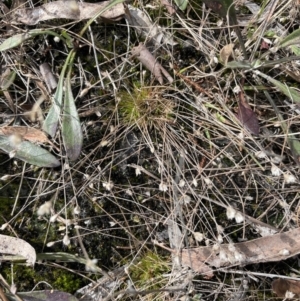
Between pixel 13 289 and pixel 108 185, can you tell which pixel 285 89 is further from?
pixel 13 289

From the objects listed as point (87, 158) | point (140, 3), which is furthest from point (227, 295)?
point (140, 3)

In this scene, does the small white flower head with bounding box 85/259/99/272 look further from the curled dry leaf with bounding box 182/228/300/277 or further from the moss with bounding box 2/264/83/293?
the curled dry leaf with bounding box 182/228/300/277

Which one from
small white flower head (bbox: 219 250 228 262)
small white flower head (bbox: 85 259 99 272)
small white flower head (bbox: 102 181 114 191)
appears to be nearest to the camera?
small white flower head (bbox: 85 259 99 272)

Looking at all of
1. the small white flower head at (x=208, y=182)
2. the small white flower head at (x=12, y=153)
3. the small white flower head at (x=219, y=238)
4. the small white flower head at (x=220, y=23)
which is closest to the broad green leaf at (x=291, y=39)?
the small white flower head at (x=220, y=23)

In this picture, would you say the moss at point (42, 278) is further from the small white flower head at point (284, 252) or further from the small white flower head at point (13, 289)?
the small white flower head at point (284, 252)

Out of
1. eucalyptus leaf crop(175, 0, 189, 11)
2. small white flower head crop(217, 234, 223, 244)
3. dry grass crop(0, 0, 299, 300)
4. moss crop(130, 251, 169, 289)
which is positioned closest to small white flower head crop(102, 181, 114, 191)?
dry grass crop(0, 0, 299, 300)

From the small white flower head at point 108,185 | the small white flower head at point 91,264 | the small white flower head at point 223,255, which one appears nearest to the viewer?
the small white flower head at point 91,264

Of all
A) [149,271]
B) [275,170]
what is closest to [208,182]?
[275,170]
